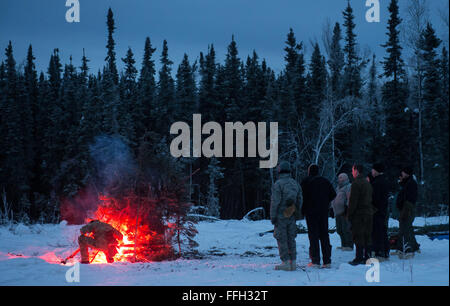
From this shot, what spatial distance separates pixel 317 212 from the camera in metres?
8.51

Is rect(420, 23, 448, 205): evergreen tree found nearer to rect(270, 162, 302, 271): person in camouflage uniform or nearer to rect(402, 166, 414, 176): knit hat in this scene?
rect(402, 166, 414, 176): knit hat

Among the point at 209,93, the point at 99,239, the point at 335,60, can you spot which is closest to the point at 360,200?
the point at 99,239

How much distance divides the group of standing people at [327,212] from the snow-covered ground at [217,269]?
1.40 ft

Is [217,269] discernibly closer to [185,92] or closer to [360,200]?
[360,200]

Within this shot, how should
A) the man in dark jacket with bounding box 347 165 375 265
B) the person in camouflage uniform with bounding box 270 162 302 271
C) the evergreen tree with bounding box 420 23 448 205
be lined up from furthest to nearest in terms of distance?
the evergreen tree with bounding box 420 23 448 205 → the man in dark jacket with bounding box 347 165 375 265 → the person in camouflage uniform with bounding box 270 162 302 271

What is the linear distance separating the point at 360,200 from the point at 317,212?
90 cm

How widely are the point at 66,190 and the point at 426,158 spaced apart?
1238 inches

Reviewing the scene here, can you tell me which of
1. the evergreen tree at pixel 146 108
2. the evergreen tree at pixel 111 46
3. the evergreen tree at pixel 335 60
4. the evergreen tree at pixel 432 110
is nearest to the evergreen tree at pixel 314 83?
the evergreen tree at pixel 432 110

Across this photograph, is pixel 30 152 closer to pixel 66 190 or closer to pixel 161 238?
pixel 66 190

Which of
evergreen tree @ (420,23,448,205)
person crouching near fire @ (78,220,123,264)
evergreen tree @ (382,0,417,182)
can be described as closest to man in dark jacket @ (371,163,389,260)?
person crouching near fire @ (78,220,123,264)

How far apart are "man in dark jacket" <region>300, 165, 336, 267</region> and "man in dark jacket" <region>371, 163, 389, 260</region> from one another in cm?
106

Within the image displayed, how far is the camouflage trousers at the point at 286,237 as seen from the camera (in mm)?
8055

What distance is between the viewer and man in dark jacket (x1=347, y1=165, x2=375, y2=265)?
8.41 metres
